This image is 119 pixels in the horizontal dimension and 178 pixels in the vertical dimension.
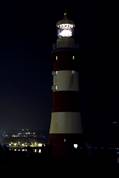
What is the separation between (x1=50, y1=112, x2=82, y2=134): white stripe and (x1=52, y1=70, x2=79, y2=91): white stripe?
177 centimetres

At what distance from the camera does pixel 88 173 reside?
61.3 feet

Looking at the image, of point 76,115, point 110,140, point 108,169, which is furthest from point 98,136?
point 108,169

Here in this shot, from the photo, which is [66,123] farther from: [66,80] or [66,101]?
[66,80]

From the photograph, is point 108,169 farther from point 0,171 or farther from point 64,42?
point 64,42

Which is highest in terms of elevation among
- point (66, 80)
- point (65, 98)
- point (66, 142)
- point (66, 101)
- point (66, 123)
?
point (66, 80)

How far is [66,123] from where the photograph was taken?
32656 millimetres

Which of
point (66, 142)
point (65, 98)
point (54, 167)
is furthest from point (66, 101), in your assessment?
point (54, 167)

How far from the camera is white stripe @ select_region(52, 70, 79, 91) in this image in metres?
32.7

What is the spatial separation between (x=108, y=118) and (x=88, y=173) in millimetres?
68005

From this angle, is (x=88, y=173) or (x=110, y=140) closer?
(x=88, y=173)

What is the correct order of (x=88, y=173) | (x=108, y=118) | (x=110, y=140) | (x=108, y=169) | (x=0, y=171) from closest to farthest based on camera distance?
(x=0, y=171), (x=88, y=173), (x=108, y=169), (x=110, y=140), (x=108, y=118)

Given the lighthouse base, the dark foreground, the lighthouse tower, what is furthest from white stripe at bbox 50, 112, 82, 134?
the dark foreground

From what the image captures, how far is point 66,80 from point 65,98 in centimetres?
127

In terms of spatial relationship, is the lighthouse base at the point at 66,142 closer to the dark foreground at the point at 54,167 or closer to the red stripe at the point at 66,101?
the red stripe at the point at 66,101
